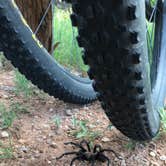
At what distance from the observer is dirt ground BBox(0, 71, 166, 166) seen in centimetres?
156

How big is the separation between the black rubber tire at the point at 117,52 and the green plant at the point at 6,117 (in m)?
0.62

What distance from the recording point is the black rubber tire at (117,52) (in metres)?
0.97

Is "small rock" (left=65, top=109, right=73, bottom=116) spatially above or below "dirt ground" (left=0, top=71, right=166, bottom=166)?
below

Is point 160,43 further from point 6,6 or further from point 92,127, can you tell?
point 6,6

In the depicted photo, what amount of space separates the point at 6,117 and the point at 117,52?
90cm

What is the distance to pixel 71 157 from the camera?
1574 mm

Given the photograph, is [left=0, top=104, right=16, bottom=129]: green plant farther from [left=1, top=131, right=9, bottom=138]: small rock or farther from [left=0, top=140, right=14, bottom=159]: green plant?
[left=0, top=140, right=14, bottom=159]: green plant

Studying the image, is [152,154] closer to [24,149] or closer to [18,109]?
[24,149]

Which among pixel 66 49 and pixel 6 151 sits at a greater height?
pixel 6 151

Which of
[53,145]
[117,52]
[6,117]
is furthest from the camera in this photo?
[6,117]

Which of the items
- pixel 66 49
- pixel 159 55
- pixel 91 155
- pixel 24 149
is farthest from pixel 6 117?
pixel 66 49

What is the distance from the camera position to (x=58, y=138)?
1.71 metres

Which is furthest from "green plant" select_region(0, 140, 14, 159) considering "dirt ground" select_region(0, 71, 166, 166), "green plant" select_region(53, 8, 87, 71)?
"green plant" select_region(53, 8, 87, 71)

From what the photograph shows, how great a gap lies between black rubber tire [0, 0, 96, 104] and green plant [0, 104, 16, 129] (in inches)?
6.9
